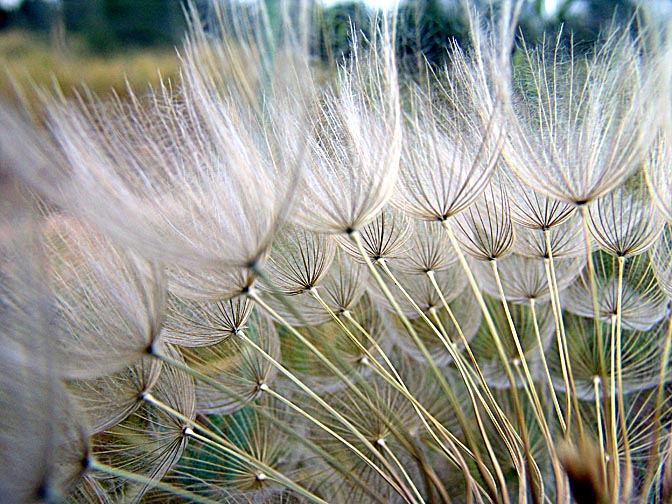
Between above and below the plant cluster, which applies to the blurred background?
above

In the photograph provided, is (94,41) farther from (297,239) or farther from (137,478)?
(137,478)

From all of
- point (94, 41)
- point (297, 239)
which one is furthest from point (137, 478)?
point (94, 41)

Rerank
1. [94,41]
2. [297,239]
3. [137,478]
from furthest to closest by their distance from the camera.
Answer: [297,239], [137,478], [94,41]

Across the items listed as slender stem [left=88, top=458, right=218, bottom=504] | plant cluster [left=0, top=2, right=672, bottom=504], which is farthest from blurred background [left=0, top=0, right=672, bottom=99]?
slender stem [left=88, top=458, right=218, bottom=504]

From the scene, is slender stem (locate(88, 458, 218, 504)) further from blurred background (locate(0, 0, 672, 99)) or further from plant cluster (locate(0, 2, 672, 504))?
blurred background (locate(0, 0, 672, 99))

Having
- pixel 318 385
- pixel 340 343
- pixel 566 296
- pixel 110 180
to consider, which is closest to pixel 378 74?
pixel 110 180

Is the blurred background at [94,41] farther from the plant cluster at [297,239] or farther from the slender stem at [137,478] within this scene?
the slender stem at [137,478]

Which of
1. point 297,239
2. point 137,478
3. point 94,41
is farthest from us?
point 297,239

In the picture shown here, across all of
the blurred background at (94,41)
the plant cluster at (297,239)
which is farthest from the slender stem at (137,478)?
the blurred background at (94,41)

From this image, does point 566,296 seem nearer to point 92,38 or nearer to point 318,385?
point 318,385
